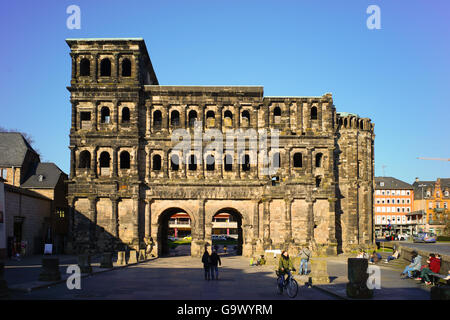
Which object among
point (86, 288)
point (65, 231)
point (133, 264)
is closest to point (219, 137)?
point (133, 264)

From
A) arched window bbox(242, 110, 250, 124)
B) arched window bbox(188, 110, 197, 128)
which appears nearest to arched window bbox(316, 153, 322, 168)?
arched window bbox(242, 110, 250, 124)

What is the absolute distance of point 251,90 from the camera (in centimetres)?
4788

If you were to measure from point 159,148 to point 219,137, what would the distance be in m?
6.20

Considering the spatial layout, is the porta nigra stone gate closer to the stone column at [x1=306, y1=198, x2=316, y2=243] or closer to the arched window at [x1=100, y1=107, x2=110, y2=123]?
the stone column at [x1=306, y1=198, x2=316, y2=243]

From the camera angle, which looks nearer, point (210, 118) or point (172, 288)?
point (172, 288)

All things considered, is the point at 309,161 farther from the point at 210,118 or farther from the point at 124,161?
the point at 124,161

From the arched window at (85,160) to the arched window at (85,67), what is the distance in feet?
26.4

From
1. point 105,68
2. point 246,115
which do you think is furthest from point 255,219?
point 105,68

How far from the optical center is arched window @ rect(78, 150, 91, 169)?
1837 inches

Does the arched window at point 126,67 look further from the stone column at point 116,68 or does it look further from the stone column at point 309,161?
the stone column at point 309,161

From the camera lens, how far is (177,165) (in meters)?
48.3

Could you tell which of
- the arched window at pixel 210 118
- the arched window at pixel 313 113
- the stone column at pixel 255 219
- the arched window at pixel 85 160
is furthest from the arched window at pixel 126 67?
the arched window at pixel 313 113

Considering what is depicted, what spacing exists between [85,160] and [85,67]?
9.69 metres

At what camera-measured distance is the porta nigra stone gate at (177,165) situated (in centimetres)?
Answer: 4581
